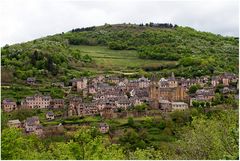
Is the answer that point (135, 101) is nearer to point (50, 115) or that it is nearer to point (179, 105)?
point (179, 105)

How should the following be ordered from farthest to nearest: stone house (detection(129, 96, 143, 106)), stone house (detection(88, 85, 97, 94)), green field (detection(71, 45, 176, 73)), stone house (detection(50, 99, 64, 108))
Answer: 1. green field (detection(71, 45, 176, 73))
2. stone house (detection(88, 85, 97, 94))
3. stone house (detection(50, 99, 64, 108))
4. stone house (detection(129, 96, 143, 106))

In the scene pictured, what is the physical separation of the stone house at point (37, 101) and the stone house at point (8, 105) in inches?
45.0

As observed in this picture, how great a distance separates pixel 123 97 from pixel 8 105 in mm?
15076

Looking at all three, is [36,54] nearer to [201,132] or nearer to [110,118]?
[110,118]

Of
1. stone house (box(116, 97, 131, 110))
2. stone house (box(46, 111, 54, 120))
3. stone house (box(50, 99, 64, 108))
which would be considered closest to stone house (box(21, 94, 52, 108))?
stone house (box(50, 99, 64, 108))

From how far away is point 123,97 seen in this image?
6369cm

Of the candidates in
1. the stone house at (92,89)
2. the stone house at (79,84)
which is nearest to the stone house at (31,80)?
the stone house at (79,84)

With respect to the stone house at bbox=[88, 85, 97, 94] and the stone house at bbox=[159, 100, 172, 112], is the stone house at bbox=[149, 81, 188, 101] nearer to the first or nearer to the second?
the stone house at bbox=[159, 100, 172, 112]

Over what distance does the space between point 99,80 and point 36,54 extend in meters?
13.3

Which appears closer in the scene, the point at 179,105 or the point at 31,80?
the point at 179,105

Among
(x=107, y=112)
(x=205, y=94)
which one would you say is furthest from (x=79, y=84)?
(x=205, y=94)

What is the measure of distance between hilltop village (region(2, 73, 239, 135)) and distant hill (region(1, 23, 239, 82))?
5.16 m

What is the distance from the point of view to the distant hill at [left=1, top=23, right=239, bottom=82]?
77.3 meters

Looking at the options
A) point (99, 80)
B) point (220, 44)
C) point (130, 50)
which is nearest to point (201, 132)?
point (99, 80)
